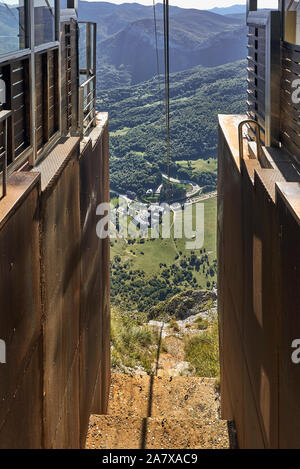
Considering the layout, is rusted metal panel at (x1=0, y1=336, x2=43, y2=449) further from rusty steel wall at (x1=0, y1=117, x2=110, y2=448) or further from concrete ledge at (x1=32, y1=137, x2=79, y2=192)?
concrete ledge at (x1=32, y1=137, x2=79, y2=192)

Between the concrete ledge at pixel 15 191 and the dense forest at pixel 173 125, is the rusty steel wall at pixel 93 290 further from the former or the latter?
the dense forest at pixel 173 125

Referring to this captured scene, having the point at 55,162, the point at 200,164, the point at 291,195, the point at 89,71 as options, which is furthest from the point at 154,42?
the point at 291,195

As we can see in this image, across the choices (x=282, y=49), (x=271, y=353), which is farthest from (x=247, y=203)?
(x=271, y=353)

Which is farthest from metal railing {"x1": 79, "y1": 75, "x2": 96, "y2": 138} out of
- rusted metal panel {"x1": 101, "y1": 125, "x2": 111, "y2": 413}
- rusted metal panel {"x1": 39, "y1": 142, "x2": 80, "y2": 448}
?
rusted metal panel {"x1": 39, "y1": 142, "x2": 80, "y2": 448}

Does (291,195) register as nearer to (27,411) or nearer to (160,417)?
(27,411)

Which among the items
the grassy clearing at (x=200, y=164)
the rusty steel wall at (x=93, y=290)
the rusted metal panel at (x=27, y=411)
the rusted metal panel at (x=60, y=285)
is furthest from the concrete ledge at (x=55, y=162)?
the grassy clearing at (x=200, y=164)

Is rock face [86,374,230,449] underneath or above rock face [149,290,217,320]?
above
